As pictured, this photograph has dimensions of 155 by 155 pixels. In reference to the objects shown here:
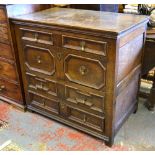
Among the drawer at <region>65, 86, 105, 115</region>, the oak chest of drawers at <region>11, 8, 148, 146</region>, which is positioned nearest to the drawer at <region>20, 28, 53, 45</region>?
the oak chest of drawers at <region>11, 8, 148, 146</region>

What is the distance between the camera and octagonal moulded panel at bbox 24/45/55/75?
1724 mm

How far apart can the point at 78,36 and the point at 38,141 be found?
0.93 metres

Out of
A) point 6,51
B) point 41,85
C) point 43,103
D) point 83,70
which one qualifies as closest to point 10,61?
point 6,51

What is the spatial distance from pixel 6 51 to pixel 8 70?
0.66 feet

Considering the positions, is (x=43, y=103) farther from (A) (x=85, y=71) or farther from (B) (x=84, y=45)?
(B) (x=84, y=45)

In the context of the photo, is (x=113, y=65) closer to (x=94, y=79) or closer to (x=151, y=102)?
(x=94, y=79)

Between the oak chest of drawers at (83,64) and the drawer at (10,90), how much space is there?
0.54 feet

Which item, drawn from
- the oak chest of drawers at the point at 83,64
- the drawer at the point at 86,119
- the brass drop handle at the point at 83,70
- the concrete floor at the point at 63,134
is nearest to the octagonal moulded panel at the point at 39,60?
the oak chest of drawers at the point at 83,64

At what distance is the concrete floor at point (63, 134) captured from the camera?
1.74 metres

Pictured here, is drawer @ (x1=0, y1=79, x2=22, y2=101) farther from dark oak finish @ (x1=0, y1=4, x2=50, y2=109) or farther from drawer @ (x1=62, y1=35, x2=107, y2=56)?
drawer @ (x1=62, y1=35, x2=107, y2=56)

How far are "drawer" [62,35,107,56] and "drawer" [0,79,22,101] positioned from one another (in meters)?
0.80

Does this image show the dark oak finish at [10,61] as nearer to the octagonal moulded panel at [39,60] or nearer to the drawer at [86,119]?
the octagonal moulded panel at [39,60]

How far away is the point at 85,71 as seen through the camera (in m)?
1.58
